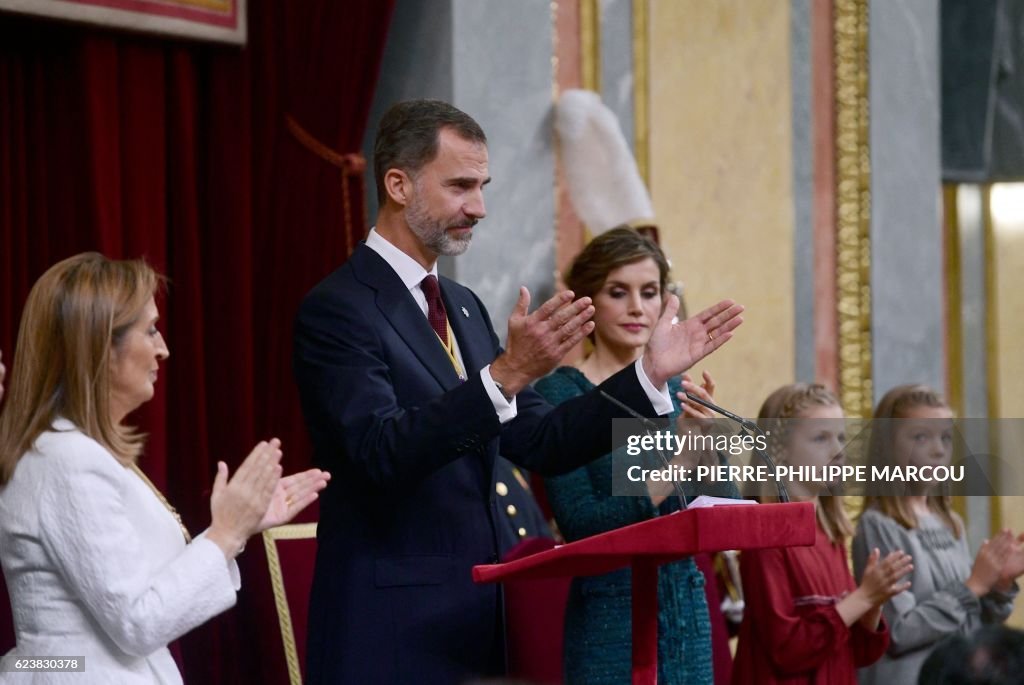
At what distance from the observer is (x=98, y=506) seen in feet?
8.39

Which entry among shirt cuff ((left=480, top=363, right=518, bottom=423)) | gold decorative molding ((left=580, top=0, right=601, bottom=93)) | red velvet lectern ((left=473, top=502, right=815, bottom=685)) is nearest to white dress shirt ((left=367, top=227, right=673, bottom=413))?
shirt cuff ((left=480, top=363, right=518, bottom=423))

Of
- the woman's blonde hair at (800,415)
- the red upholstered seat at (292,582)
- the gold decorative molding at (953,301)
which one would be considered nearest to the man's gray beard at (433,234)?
the red upholstered seat at (292,582)

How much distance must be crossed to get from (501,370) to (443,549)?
40cm

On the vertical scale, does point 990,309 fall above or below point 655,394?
above

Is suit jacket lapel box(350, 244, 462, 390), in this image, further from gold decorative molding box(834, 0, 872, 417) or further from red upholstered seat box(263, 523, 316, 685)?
gold decorative molding box(834, 0, 872, 417)

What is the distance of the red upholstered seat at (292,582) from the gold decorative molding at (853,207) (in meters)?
3.03

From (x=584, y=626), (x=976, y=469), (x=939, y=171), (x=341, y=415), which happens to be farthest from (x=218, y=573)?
(x=939, y=171)

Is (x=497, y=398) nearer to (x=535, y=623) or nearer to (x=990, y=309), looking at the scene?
(x=535, y=623)

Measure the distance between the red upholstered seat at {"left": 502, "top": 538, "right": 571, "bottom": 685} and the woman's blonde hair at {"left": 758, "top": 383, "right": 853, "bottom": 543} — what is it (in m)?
0.84

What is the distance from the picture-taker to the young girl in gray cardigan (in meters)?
4.14

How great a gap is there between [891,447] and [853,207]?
186 centimetres

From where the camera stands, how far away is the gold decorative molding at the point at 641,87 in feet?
17.9

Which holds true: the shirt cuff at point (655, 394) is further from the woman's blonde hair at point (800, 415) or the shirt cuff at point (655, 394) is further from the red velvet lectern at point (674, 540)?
the woman's blonde hair at point (800, 415)

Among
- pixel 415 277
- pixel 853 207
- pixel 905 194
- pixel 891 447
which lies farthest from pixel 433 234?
pixel 905 194
